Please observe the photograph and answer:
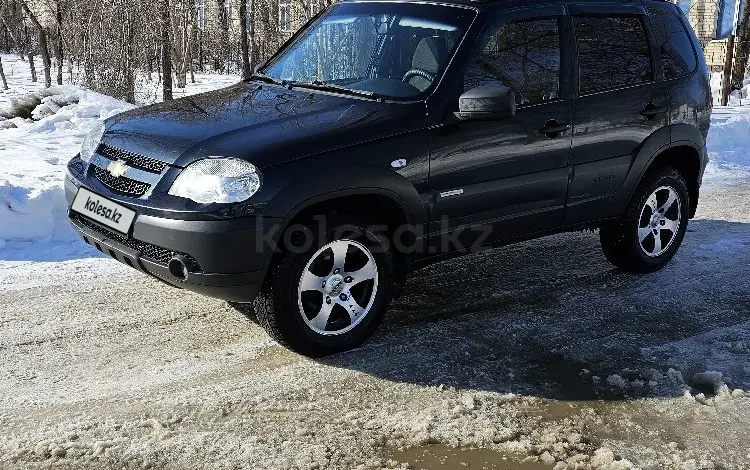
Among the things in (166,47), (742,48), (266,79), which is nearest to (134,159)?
(266,79)

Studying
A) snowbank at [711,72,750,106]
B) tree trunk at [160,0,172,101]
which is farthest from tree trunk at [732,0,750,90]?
tree trunk at [160,0,172,101]

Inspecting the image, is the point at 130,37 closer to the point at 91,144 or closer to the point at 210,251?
the point at 91,144

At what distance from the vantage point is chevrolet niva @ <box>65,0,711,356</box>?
3898mm

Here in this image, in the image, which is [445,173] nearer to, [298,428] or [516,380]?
[516,380]

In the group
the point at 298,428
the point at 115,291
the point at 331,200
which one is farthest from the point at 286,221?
the point at 115,291

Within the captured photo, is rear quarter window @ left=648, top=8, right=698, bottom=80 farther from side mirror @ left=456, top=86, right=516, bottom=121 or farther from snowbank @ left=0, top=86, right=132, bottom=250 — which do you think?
snowbank @ left=0, top=86, right=132, bottom=250

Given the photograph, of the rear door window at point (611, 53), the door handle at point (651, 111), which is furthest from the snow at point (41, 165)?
the door handle at point (651, 111)

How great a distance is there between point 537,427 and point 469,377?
0.56 meters

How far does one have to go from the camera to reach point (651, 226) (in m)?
5.89

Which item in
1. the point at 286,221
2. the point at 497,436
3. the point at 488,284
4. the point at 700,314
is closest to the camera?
the point at 497,436

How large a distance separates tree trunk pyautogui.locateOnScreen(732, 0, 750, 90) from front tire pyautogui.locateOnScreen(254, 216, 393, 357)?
14.7 metres

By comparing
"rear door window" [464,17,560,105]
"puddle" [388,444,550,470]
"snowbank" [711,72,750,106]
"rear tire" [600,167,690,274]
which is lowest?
"puddle" [388,444,550,470]

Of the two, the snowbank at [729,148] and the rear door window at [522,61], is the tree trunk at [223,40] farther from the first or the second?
the rear door window at [522,61]

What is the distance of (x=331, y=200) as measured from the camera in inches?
164
